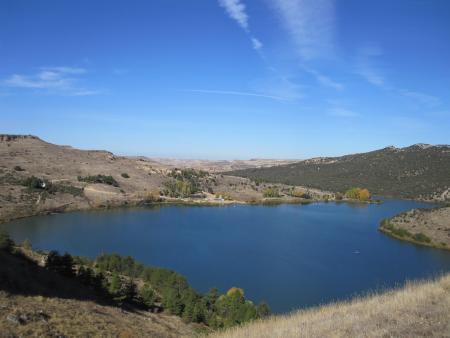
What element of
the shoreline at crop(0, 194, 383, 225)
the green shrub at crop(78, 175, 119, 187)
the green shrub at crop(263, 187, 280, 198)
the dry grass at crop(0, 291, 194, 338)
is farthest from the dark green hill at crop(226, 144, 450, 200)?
the dry grass at crop(0, 291, 194, 338)

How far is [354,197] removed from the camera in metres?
129

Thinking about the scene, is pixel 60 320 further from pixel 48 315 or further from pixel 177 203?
pixel 177 203

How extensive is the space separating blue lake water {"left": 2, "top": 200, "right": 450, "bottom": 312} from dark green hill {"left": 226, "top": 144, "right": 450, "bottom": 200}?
50218 millimetres

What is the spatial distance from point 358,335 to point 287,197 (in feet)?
399

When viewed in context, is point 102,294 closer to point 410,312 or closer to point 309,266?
point 410,312

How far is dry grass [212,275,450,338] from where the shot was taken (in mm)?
6823

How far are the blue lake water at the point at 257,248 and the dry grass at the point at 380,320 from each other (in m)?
21.8

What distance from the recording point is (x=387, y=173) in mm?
153250

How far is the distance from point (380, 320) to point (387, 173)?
156089mm

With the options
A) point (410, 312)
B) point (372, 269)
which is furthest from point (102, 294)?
point (372, 269)

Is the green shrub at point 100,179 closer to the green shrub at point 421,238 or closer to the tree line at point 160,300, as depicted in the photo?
the green shrub at point 421,238

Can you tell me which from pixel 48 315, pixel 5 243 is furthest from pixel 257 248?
pixel 48 315

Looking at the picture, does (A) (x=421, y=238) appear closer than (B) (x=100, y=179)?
Yes

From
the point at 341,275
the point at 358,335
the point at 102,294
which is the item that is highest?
the point at 358,335
